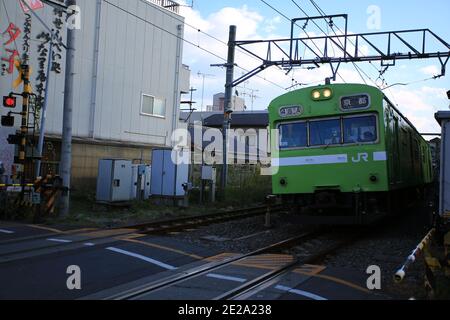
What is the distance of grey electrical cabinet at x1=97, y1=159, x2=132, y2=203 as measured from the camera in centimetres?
1502

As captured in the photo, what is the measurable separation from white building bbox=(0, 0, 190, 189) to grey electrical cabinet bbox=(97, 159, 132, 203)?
1.96 meters

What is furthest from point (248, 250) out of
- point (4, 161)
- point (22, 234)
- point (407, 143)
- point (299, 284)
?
point (4, 161)

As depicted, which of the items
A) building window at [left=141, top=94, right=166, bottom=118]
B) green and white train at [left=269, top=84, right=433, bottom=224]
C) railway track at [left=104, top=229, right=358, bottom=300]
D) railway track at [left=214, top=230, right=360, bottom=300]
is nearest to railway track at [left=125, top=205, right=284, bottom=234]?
green and white train at [left=269, top=84, right=433, bottom=224]

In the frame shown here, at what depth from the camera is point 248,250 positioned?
9.48 m

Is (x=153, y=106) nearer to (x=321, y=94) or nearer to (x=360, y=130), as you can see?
(x=321, y=94)

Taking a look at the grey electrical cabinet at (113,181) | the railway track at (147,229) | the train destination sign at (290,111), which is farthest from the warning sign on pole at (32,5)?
the train destination sign at (290,111)

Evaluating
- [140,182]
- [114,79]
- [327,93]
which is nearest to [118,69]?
[114,79]

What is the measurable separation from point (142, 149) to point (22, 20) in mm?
6856

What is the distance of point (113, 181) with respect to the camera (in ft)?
49.3

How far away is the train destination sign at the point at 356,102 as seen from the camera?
10703 mm

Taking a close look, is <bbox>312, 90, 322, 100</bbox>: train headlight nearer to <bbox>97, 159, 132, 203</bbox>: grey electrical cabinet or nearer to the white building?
<bbox>97, 159, 132, 203</bbox>: grey electrical cabinet

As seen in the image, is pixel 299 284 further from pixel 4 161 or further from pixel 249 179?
pixel 249 179

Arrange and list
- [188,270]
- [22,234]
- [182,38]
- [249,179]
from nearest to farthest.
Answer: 1. [188,270]
2. [22,234]
3. [182,38]
4. [249,179]

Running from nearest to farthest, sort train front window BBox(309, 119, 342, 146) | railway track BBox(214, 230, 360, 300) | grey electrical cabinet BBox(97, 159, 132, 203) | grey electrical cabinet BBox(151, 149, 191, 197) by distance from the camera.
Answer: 1. railway track BBox(214, 230, 360, 300)
2. train front window BBox(309, 119, 342, 146)
3. grey electrical cabinet BBox(97, 159, 132, 203)
4. grey electrical cabinet BBox(151, 149, 191, 197)
